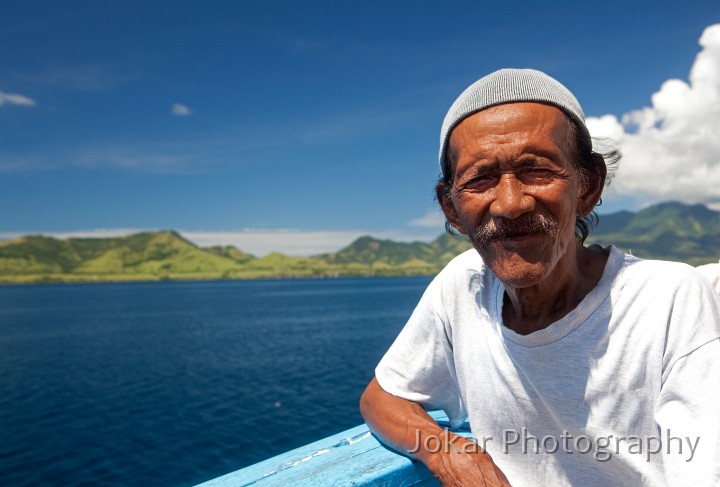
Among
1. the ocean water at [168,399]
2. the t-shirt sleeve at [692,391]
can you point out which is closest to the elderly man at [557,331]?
the t-shirt sleeve at [692,391]

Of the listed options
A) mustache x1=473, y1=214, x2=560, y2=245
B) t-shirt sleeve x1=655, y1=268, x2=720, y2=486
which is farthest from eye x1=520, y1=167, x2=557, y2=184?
t-shirt sleeve x1=655, y1=268, x2=720, y2=486

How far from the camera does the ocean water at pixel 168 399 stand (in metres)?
24.5

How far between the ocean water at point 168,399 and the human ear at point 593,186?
23487 millimetres

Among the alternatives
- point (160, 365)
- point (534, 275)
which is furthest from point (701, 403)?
point (160, 365)

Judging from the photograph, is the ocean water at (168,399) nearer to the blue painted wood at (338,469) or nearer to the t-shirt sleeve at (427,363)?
the blue painted wood at (338,469)

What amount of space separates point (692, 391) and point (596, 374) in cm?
36

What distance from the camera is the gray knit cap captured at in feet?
6.68

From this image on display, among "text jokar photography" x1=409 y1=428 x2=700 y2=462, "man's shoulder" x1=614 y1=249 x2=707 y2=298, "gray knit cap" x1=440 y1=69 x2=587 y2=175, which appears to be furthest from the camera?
"gray knit cap" x1=440 y1=69 x2=587 y2=175

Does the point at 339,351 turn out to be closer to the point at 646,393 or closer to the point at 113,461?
the point at 113,461

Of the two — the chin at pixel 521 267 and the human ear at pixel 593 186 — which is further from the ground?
the human ear at pixel 593 186

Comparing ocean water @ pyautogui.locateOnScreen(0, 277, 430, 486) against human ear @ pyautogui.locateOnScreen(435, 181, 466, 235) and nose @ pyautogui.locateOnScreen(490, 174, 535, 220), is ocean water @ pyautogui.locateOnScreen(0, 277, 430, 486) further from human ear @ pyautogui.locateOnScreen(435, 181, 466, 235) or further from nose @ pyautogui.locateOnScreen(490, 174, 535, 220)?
nose @ pyautogui.locateOnScreen(490, 174, 535, 220)

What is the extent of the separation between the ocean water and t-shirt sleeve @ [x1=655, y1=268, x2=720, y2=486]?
23602 mm

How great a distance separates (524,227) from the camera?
2.06 meters

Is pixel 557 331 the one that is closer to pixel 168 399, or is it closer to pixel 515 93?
pixel 515 93
